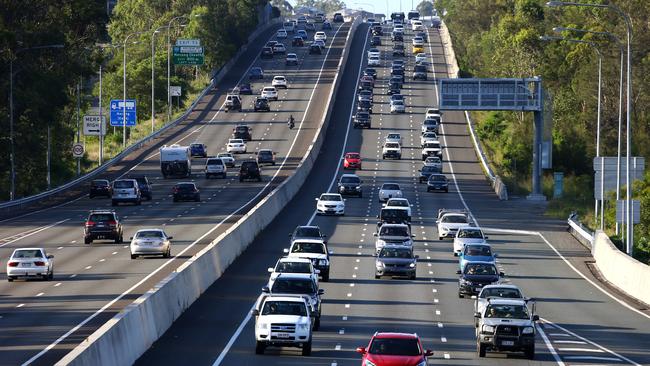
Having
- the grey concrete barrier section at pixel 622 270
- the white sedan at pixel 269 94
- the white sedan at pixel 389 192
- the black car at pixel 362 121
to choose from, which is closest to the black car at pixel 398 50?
the white sedan at pixel 269 94

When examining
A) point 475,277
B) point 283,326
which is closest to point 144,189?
point 475,277

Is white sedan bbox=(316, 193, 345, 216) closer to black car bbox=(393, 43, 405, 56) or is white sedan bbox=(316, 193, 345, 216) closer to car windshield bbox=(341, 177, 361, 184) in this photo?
car windshield bbox=(341, 177, 361, 184)

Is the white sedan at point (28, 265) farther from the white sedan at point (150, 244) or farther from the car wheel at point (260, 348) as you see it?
the car wheel at point (260, 348)

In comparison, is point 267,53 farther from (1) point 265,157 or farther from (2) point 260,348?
(2) point 260,348

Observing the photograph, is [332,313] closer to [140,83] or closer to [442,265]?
[442,265]

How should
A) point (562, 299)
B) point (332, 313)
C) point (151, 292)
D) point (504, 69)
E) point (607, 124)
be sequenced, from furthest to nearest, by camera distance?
point (504, 69)
point (607, 124)
point (562, 299)
point (332, 313)
point (151, 292)

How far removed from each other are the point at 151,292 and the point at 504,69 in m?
112

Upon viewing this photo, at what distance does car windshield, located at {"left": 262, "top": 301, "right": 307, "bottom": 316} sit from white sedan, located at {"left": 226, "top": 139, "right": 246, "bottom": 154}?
75867 mm

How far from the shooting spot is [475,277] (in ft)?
146

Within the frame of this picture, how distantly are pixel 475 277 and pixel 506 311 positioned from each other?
11511 millimetres

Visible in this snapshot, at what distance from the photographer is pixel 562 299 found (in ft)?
151

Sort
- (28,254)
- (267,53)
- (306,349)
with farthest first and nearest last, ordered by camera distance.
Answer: (267,53) < (28,254) < (306,349)

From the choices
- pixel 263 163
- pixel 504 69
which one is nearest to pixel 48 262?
pixel 263 163

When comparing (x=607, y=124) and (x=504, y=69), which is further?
(x=504, y=69)
